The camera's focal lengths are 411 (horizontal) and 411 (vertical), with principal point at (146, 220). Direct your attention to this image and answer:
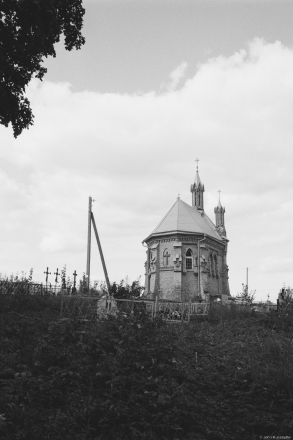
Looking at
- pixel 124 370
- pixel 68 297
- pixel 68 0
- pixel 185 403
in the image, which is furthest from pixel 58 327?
pixel 68 0

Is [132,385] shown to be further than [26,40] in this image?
No

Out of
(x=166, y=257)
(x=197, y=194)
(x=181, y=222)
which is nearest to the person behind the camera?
(x=166, y=257)

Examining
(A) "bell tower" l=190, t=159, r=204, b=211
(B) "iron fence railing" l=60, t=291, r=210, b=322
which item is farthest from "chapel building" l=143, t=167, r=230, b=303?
(B) "iron fence railing" l=60, t=291, r=210, b=322

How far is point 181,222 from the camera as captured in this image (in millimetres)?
42750

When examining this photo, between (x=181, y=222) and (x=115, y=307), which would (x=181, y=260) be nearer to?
(x=181, y=222)

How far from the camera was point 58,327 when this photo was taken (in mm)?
9672

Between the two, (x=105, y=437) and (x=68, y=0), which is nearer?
(x=105, y=437)

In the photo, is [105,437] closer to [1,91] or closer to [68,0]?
[1,91]

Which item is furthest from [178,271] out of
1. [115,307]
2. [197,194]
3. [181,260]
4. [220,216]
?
[115,307]

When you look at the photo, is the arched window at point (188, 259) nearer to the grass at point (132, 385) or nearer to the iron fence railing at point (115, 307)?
the iron fence railing at point (115, 307)

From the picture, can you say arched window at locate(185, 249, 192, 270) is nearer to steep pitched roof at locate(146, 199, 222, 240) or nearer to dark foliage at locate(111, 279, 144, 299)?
steep pitched roof at locate(146, 199, 222, 240)

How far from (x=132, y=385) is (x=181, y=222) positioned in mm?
35983

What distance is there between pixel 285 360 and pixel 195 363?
213 cm

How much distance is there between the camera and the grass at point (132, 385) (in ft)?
18.6
